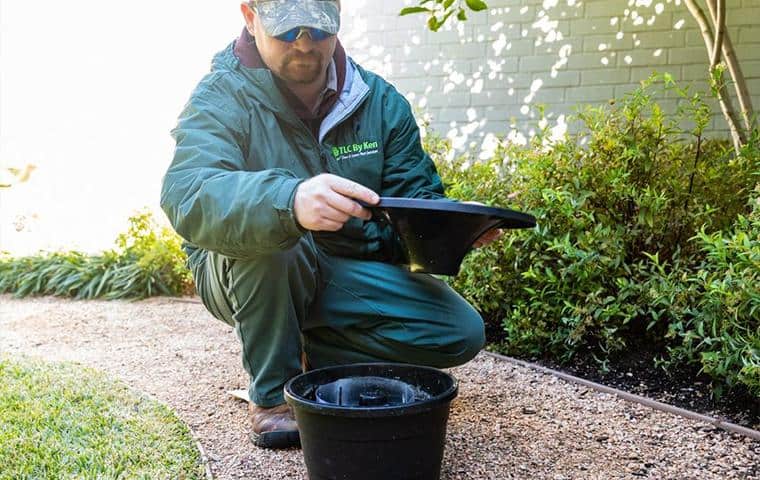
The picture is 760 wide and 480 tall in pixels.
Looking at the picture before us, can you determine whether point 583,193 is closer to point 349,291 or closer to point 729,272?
point 729,272

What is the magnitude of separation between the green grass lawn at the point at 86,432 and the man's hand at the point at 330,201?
90cm

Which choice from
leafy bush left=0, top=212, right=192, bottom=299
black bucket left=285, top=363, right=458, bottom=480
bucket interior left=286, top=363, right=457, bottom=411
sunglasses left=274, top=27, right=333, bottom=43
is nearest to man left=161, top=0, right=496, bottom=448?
sunglasses left=274, top=27, right=333, bottom=43

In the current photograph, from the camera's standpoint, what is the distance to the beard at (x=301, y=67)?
2.23m

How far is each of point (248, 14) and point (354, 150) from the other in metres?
0.56

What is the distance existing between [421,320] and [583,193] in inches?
43.5

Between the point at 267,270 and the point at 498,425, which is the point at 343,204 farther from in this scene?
the point at 498,425

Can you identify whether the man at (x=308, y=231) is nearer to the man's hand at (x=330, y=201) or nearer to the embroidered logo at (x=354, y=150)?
the embroidered logo at (x=354, y=150)

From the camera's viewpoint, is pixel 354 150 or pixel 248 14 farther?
pixel 354 150

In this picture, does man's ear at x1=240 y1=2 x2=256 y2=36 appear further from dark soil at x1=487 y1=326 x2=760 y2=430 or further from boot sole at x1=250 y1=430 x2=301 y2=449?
dark soil at x1=487 y1=326 x2=760 y2=430

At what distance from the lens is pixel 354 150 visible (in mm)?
2451

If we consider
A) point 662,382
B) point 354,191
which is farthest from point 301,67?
point 662,382

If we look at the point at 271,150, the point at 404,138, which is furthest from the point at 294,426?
the point at 404,138

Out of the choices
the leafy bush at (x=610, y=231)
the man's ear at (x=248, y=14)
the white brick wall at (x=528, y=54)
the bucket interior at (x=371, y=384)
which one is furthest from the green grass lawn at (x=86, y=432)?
the white brick wall at (x=528, y=54)

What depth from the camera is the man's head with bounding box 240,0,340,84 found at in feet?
6.89
